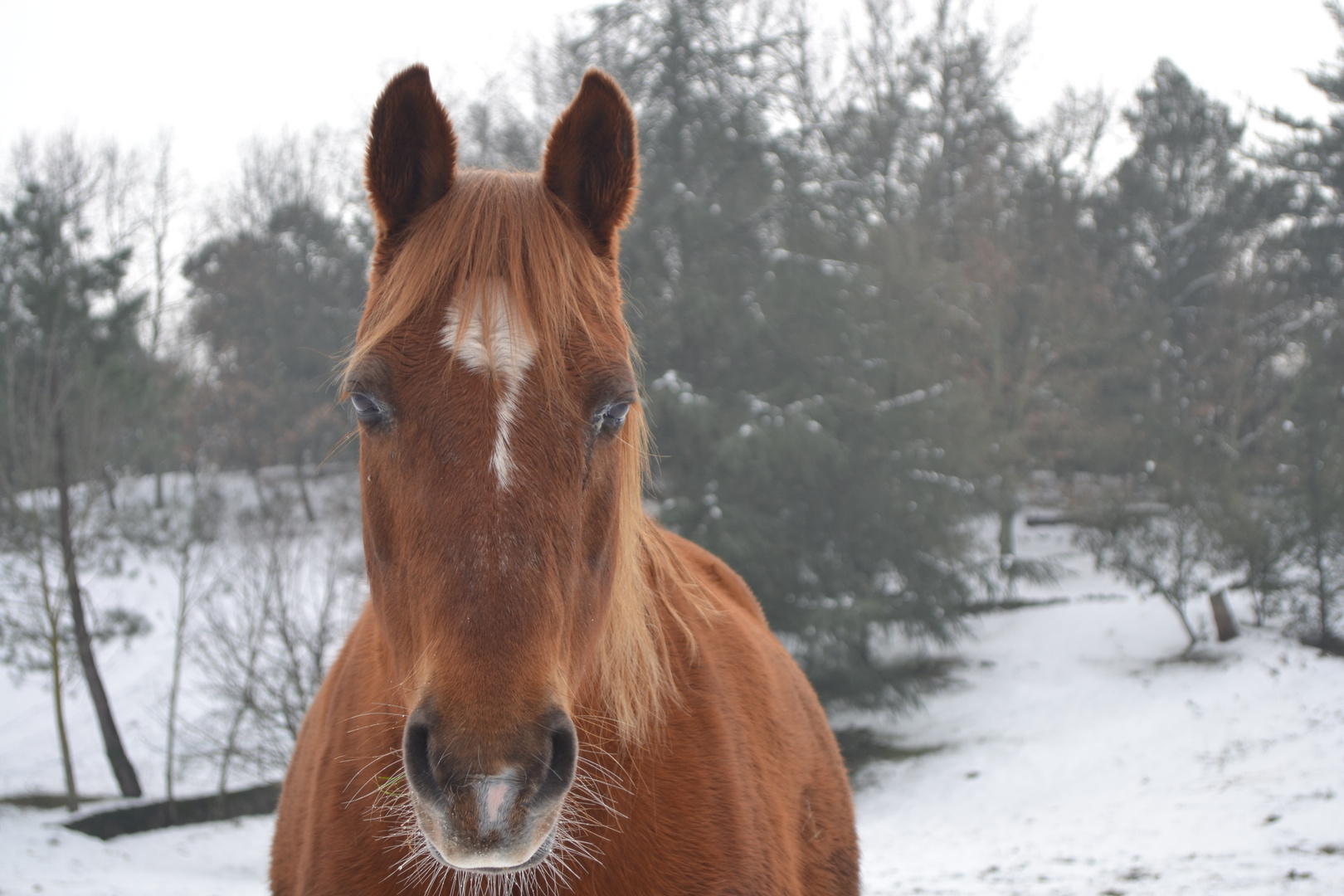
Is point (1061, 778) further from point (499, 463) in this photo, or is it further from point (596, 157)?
point (499, 463)

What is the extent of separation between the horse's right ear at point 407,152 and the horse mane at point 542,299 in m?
0.04

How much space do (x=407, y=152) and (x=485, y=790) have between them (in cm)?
123

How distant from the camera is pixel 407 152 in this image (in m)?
1.63

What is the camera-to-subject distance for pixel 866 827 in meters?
10.6

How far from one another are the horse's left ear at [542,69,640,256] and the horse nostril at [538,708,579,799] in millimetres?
1033

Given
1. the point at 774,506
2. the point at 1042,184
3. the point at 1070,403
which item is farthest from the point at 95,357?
the point at 1042,184

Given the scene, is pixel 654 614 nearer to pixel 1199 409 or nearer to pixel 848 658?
pixel 848 658

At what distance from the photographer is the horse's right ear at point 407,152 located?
1597 mm

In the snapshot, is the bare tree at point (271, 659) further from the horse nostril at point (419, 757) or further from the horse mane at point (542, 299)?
the horse nostril at point (419, 757)

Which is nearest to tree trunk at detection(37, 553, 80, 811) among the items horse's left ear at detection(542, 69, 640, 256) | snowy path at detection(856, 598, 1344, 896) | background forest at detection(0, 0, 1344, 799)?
background forest at detection(0, 0, 1344, 799)

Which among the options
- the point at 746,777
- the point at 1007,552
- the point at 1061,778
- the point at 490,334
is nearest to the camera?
the point at 490,334

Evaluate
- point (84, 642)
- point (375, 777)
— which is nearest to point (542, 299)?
point (375, 777)

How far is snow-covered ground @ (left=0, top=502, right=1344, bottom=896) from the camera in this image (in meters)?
7.11

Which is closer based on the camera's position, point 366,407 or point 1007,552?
point 366,407
